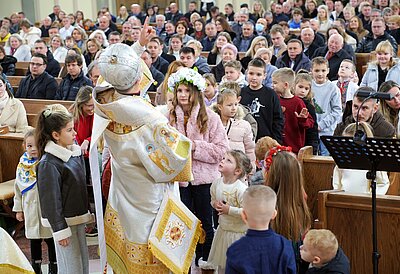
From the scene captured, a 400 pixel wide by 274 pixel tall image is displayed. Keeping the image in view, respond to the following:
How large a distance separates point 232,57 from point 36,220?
14.9 ft

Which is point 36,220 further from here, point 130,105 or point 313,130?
point 313,130

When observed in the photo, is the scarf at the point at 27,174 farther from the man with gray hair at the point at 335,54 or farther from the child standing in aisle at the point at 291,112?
the man with gray hair at the point at 335,54

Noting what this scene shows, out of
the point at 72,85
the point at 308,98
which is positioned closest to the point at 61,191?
the point at 308,98

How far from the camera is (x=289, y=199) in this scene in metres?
4.66

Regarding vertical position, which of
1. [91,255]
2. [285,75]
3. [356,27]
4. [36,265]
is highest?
[356,27]

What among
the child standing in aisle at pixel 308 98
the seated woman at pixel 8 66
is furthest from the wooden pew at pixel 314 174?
the seated woman at pixel 8 66

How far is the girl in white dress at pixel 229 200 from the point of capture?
16.8 feet

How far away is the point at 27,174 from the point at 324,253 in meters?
2.38

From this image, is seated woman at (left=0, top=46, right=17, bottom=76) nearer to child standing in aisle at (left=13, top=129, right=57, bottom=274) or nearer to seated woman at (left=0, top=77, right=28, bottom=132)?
seated woman at (left=0, top=77, right=28, bottom=132)

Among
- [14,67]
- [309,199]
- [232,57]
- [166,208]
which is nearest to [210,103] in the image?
[309,199]

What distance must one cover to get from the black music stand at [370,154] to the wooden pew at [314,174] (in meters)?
1.54

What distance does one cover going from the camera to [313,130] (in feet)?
23.3

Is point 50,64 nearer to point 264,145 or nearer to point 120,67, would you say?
point 264,145

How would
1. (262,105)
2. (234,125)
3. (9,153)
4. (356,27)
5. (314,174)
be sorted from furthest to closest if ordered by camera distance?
(356,27)
(9,153)
(262,105)
(234,125)
(314,174)
